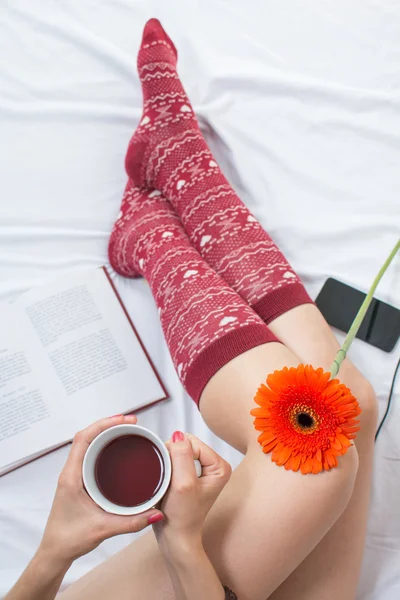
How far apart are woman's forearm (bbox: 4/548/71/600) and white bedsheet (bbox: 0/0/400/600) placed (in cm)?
36

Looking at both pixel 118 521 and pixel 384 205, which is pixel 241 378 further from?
pixel 384 205

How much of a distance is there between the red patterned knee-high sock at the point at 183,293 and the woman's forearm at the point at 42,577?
287mm

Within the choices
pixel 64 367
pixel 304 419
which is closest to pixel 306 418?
pixel 304 419

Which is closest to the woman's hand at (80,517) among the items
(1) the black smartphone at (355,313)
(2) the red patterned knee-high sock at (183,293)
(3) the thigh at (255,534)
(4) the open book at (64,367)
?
(3) the thigh at (255,534)

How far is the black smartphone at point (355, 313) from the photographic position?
90 centimetres

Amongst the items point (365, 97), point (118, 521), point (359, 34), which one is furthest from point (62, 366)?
point (359, 34)

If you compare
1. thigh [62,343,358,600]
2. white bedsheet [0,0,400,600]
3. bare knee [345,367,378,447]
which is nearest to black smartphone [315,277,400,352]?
white bedsheet [0,0,400,600]

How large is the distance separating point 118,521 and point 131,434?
78 millimetres

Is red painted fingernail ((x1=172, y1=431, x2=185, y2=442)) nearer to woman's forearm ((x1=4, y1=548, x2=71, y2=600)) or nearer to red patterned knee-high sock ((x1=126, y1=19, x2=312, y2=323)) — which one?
woman's forearm ((x1=4, y1=548, x2=71, y2=600))

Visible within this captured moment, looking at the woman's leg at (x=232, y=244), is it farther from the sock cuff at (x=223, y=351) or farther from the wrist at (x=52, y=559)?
the wrist at (x=52, y=559)

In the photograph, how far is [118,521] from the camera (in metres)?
0.48

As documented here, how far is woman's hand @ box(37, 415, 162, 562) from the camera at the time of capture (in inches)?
19.1

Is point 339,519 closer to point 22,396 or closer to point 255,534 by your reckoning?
point 255,534

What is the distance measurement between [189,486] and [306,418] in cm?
17
